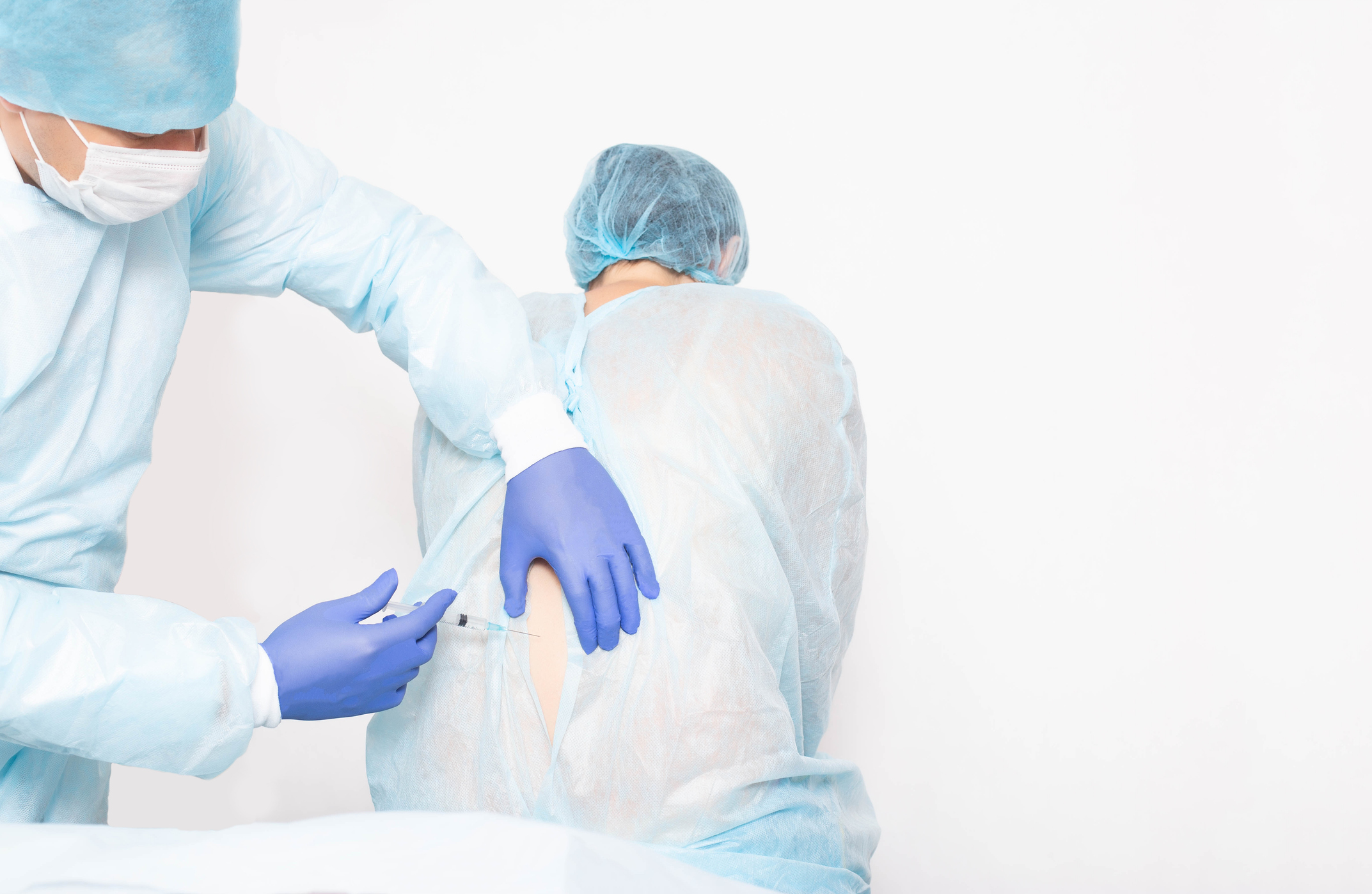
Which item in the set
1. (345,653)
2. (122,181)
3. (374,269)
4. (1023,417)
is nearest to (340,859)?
(345,653)

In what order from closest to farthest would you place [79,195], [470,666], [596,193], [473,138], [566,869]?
[566,869], [79,195], [470,666], [596,193], [473,138]

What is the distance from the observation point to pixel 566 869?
2.05ft

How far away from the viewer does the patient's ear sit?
129cm

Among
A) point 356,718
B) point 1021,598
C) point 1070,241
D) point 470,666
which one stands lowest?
point 356,718

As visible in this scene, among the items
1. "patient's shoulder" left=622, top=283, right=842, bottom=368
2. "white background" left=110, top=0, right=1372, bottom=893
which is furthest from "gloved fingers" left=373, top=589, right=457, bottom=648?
"white background" left=110, top=0, right=1372, bottom=893

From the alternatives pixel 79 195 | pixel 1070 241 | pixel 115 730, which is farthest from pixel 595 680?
pixel 1070 241

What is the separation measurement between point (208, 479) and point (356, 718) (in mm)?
548

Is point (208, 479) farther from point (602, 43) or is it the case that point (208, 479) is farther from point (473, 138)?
point (602, 43)

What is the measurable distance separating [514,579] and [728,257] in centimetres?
56

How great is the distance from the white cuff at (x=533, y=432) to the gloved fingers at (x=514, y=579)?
0.30 feet

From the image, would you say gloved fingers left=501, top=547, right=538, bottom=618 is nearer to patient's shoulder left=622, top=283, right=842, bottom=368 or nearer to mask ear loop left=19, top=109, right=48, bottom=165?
patient's shoulder left=622, top=283, right=842, bottom=368

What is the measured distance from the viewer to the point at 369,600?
0.96m

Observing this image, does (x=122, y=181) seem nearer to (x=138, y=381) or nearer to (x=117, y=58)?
(x=117, y=58)

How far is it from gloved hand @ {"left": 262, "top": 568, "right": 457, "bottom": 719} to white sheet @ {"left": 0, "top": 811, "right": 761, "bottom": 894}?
0.76 ft
